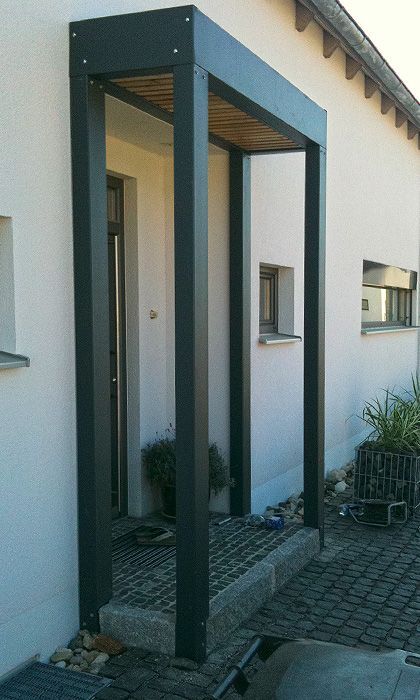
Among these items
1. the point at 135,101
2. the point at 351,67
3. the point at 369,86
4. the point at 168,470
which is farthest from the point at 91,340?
the point at 369,86

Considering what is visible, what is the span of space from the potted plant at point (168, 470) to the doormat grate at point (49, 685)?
7.22 ft

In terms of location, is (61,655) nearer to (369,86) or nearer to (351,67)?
(351,67)

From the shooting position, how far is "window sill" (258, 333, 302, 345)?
21.2 ft

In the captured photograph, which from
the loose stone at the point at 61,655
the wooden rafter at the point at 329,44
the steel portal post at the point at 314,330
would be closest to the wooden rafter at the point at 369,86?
the wooden rafter at the point at 329,44

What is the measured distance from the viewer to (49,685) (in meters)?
3.53

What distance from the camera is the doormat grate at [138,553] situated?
190 inches

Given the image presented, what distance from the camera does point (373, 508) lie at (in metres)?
6.58

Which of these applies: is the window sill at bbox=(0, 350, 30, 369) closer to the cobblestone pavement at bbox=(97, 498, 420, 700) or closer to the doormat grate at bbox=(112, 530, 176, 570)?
the cobblestone pavement at bbox=(97, 498, 420, 700)

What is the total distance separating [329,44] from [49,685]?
6548 millimetres

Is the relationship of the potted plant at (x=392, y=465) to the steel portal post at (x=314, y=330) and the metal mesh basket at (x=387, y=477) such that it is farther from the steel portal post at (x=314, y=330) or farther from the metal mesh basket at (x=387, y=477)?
the steel portal post at (x=314, y=330)

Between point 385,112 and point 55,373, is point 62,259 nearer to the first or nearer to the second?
point 55,373

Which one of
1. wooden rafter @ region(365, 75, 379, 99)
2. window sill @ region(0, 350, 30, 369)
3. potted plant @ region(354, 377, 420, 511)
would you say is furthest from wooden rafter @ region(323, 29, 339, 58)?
window sill @ region(0, 350, 30, 369)

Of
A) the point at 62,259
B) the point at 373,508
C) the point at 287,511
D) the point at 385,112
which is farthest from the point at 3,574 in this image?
the point at 385,112

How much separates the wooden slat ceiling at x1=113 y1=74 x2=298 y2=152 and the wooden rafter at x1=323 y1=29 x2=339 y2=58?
228 centimetres
